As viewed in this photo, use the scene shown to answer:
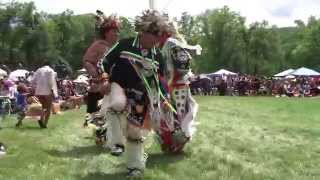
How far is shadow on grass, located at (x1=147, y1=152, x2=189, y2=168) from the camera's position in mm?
7746

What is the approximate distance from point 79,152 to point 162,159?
49.3 inches

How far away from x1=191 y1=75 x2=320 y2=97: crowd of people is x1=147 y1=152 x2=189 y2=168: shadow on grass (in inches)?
1561

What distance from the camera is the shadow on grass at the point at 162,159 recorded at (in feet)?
25.4

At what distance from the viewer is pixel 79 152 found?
8.85 meters

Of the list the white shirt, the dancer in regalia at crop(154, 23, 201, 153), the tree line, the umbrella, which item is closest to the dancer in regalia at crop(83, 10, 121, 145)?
the dancer in regalia at crop(154, 23, 201, 153)

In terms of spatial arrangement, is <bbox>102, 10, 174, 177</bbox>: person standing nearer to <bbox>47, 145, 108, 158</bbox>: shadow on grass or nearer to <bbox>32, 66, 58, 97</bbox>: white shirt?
<bbox>47, 145, 108, 158</bbox>: shadow on grass

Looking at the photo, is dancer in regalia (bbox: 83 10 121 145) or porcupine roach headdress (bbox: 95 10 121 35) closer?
dancer in regalia (bbox: 83 10 121 145)

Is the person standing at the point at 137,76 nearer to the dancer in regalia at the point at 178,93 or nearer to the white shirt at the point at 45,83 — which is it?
the dancer in regalia at the point at 178,93

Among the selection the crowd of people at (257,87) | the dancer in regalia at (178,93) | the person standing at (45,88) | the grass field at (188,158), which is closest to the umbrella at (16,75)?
the person standing at (45,88)

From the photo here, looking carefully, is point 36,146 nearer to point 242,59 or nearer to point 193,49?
point 193,49

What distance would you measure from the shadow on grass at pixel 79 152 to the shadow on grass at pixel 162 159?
76 cm

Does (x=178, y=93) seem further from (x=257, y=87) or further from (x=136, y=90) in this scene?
(x=257, y=87)

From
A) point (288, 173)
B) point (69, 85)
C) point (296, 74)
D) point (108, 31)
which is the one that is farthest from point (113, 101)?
point (296, 74)

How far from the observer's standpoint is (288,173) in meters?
7.03
